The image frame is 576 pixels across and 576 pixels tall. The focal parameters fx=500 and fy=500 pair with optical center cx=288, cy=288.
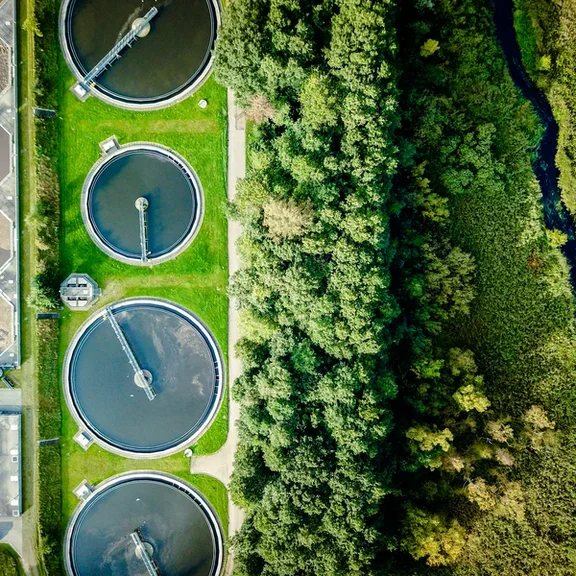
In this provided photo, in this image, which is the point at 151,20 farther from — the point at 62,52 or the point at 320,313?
the point at 320,313

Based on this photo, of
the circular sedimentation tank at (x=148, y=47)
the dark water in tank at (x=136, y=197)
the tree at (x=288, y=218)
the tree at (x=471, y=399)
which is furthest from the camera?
the dark water in tank at (x=136, y=197)

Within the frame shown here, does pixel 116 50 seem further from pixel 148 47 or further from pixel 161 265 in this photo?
pixel 161 265

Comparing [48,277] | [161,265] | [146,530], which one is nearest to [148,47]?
[161,265]

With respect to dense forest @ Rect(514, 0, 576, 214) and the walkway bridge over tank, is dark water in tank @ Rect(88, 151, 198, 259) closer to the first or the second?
the walkway bridge over tank

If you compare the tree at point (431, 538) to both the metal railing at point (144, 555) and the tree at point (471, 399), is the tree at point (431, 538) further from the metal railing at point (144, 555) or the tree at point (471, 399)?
the metal railing at point (144, 555)

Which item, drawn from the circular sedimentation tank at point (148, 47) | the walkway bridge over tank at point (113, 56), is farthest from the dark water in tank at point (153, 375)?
the walkway bridge over tank at point (113, 56)

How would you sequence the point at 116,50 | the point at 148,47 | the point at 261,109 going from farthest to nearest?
the point at 148,47
the point at 116,50
the point at 261,109

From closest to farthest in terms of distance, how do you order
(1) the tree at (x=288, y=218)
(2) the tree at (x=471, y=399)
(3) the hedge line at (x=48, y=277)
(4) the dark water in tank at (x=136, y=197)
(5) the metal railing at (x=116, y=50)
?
(1) the tree at (x=288, y=218) → (2) the tree at (x=471, y=399) → (3) the hedge line at (x=48, y=277) → (5) the metal railing at (x=116, y=50) → (4) the dark water in tank at (x=136, y=197)

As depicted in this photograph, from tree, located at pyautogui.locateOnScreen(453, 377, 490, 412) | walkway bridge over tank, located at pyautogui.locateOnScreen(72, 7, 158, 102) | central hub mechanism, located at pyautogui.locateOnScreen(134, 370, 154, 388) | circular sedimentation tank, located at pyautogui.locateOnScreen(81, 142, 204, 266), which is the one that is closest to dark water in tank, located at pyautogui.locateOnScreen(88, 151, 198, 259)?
circular sedimentation tank, located at pyautogui.locateOnScreen(81, 142, 204, 266)
